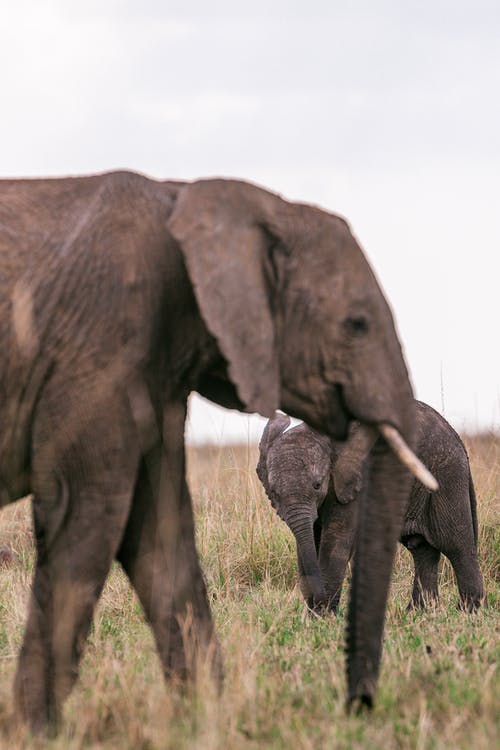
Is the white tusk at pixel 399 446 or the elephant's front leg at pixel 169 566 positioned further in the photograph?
the elephant's front leg at pixel 169 566

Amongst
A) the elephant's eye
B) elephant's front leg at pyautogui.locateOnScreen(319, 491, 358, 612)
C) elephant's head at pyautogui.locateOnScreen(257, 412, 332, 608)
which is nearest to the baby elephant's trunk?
elephant's head at pyautogui.locateOnScreen(257, 412, 332, 608)

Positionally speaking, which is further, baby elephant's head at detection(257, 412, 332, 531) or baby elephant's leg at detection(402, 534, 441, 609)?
baby elephant's leg at detection(402, 534, 441, 609)

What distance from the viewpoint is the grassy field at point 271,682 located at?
14.9 feet

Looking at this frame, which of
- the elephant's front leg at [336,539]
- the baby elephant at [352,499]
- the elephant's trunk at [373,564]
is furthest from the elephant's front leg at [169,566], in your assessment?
the elephant's front leg at [336,539]

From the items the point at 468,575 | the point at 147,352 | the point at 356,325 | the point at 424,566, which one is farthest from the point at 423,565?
the point at 147,352

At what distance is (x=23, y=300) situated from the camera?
460cm

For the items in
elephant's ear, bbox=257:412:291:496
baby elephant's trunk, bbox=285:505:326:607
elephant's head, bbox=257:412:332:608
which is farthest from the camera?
elephant's ear, bbox=257:412:291:496

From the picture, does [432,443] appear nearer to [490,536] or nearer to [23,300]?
[490,536]

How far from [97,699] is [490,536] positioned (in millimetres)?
6625

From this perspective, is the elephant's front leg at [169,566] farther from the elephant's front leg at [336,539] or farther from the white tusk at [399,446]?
the elephant's front leg at [336,539]

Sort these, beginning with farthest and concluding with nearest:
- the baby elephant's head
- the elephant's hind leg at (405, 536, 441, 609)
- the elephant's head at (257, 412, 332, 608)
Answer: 1. the elephant's hind leg at (405, 536, 441, 609)
2. the baby elephant's head
3. the elephant's head at (257, 412, 332, 608)

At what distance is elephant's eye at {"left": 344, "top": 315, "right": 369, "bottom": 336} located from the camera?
4746 millimetres

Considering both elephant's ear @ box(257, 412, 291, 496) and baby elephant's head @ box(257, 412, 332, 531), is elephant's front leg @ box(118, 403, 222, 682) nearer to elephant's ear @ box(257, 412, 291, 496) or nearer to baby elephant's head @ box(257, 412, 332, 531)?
baby elephant's head @ box(257, 412, 332, 531)

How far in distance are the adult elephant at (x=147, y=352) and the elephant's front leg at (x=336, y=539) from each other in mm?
4938
